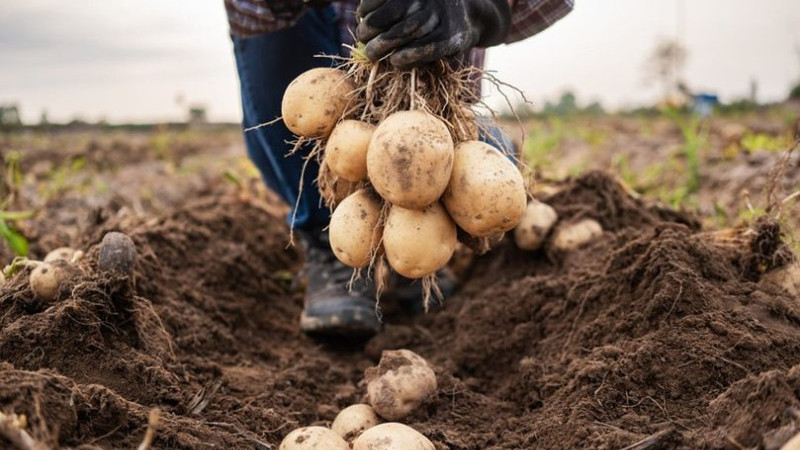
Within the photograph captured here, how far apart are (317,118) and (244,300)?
1332 millimetres

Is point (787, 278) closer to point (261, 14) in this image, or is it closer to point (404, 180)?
point (404, 180)

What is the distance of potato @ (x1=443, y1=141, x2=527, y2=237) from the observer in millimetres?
1825

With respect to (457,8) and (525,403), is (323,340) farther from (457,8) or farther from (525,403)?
(457,8)

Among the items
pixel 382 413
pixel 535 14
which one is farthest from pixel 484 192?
pixel 535 14

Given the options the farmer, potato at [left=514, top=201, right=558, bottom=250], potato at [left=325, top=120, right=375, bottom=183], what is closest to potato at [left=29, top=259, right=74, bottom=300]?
the farmer

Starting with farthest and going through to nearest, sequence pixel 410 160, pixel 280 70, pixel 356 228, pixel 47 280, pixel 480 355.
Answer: pixel 280 70
pixel 480 355
pixel 47 280
pixel 356 228
pixel 410 160

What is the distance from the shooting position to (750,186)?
4711 mm

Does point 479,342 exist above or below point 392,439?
below

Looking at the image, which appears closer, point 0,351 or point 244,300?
point 0,351

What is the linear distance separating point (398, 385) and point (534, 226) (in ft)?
4.65

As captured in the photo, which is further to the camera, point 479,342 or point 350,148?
point 479,342

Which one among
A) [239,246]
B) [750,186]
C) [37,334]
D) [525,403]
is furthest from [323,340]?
[750,186]

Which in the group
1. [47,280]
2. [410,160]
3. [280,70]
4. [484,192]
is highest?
[280,70]

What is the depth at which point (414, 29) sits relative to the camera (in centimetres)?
186
